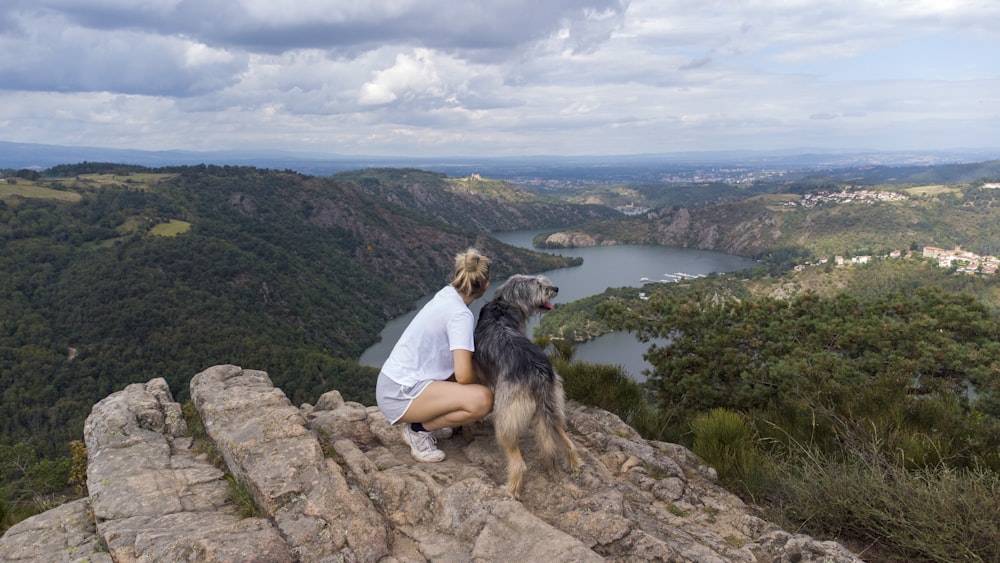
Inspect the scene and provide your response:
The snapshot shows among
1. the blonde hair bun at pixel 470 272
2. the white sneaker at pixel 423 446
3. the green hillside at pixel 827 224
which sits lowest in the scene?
the green hillside at pixel 827 224

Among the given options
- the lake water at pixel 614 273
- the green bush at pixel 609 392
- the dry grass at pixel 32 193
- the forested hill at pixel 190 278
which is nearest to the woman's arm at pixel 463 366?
the green bush at pixel 609 392

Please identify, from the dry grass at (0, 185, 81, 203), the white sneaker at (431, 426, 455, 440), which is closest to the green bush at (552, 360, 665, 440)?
the white sneaker at (431, 426, 455, 440)

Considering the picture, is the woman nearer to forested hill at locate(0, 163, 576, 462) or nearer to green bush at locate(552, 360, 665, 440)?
green bush at locate(552, 360, 665, 440)

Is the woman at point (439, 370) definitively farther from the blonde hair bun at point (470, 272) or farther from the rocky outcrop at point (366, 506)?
the rocky outcrop at point (366, 506)

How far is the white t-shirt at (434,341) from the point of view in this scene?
350 cm

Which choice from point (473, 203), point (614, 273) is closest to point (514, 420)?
point (614, 273)

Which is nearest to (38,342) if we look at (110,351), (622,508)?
(110,351)

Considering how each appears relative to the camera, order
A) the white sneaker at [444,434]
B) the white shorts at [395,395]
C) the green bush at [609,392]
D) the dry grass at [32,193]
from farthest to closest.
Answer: the dry grass at [32,193] → the green bush at [609,392] → the white sneaker at [444,434] → the white shorts at [395,395]

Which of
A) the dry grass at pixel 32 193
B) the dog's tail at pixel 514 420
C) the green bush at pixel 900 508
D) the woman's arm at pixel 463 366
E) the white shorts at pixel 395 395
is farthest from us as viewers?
the dry grass at pixel 32 193

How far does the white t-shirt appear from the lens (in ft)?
11.5

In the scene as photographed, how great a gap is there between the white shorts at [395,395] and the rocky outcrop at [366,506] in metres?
0.35

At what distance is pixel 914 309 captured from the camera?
8.87m

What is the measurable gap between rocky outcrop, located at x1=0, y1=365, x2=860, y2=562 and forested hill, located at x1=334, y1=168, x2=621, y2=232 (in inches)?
5368

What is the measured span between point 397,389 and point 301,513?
42.0 inches
